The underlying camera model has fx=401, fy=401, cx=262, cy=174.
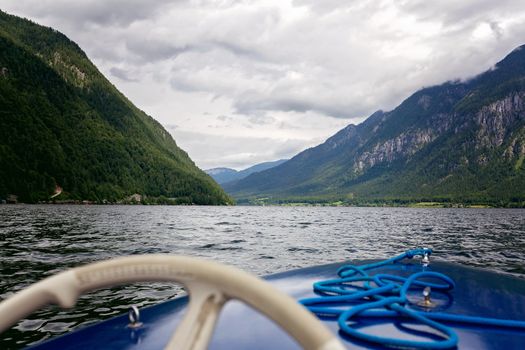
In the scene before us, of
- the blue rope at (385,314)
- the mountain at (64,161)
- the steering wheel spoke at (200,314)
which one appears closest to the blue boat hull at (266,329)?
the blue rope at (385,314)

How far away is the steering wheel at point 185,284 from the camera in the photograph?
1354mm

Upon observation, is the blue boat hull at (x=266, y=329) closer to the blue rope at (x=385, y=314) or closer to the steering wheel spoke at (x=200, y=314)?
the blue rope at (x=385, y=314)

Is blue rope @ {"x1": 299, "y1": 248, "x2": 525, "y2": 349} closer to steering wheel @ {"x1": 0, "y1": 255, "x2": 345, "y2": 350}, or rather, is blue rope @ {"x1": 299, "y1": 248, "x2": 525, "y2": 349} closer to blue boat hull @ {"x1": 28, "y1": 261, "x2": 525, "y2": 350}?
blue boat hull @ {"x1": 28, "y1": 261, "x2": 525, "y2": 350}

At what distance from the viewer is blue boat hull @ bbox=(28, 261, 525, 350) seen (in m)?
3.30

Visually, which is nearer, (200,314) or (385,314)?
(200,314)

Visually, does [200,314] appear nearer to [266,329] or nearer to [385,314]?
[266,329]

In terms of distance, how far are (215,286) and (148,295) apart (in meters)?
9.14

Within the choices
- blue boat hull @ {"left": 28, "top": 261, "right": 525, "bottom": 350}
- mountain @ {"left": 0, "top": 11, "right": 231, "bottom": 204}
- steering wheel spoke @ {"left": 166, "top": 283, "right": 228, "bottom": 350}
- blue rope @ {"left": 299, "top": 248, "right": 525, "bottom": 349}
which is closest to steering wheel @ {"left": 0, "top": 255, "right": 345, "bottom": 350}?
steering wheel spoke @ {"left": 166, "top": 283, "right": 228, "bottom": 350}

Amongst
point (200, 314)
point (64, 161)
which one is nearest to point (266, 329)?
point (200, 314)

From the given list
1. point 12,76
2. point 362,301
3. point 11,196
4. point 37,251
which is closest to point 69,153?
point 11,196

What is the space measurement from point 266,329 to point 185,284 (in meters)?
2.36

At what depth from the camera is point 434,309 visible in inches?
169

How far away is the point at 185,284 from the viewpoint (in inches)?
57.9

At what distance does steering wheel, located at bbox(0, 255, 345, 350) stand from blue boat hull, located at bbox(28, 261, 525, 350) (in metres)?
1.92
